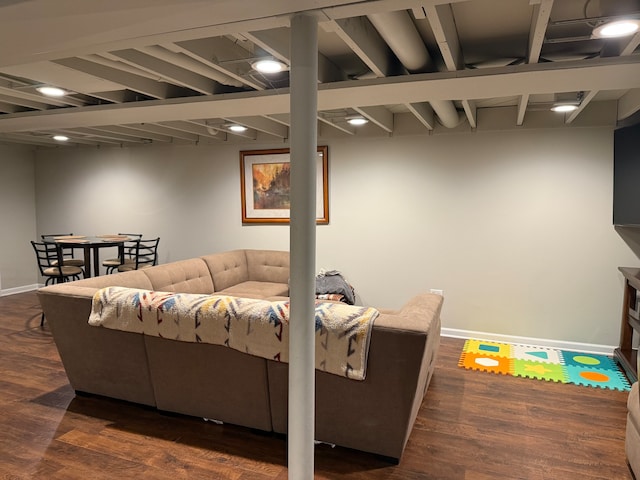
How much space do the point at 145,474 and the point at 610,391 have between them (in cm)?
332

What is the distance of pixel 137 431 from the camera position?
278cm

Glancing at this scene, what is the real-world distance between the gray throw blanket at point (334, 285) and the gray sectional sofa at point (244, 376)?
6.39 ft

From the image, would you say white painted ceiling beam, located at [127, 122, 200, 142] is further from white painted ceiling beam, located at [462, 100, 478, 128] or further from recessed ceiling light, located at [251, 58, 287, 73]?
white painted ceiling beam, located at [462, 100, 478, 128]

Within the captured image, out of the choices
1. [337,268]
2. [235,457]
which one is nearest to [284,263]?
[337,268]

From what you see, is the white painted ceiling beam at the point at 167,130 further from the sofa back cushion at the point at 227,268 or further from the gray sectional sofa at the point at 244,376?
the gray sectional sofa at the point at 244,376

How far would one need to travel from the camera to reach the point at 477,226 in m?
4.62

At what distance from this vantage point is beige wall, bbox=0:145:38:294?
6488 mm

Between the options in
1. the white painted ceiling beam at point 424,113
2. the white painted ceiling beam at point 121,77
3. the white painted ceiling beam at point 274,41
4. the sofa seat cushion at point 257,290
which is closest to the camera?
the white painted ceiling beam at point 274,41

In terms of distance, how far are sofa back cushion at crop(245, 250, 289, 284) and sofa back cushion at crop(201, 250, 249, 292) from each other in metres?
0.08

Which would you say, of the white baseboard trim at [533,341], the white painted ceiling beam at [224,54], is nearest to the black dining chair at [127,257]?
the white painted ceiling beam at [224,54]

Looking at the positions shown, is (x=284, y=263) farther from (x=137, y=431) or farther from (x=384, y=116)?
(x=137, y=431)

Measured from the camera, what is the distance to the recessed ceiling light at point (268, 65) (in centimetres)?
254

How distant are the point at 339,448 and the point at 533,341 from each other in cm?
278

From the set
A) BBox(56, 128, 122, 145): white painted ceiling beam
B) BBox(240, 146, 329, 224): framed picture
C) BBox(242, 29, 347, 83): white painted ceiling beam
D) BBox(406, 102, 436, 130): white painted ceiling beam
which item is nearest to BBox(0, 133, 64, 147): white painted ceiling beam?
BBox(56, 128, 122, 145): white painted ceiling beam
